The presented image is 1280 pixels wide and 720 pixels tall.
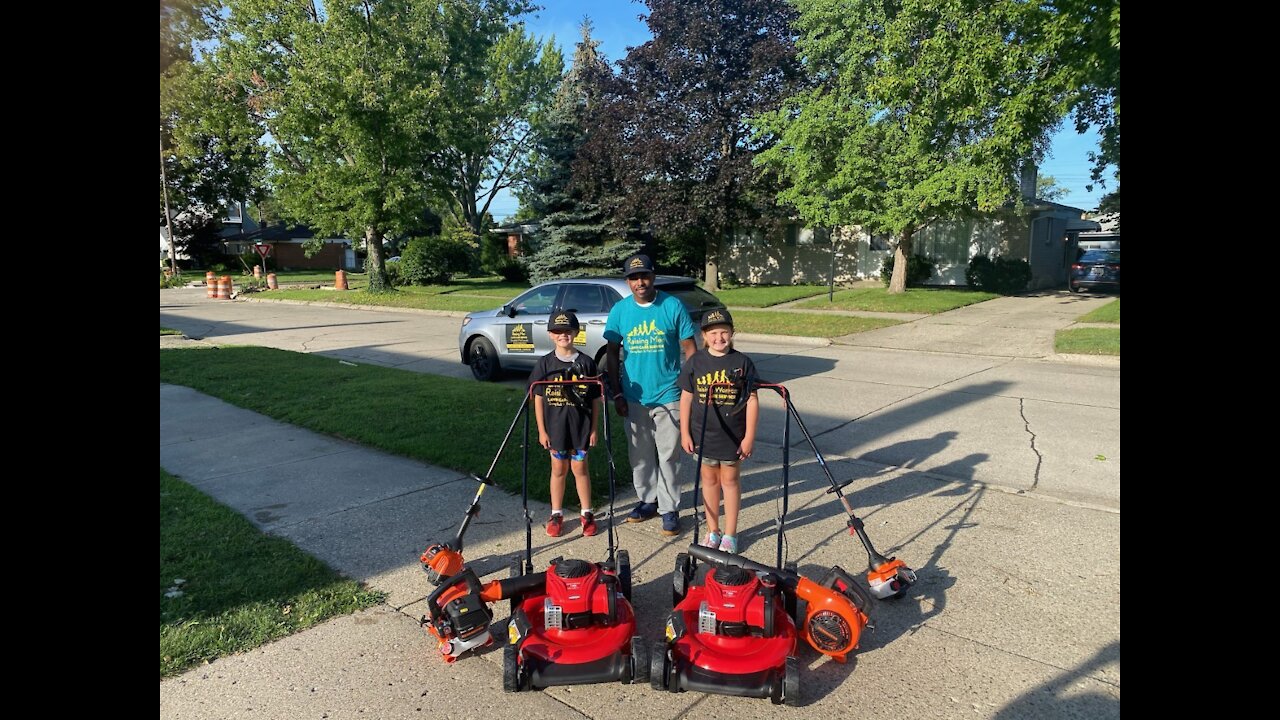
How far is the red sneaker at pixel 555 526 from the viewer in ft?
16.1

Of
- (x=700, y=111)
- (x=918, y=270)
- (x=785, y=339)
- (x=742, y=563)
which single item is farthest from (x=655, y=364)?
(x=918, y=270)

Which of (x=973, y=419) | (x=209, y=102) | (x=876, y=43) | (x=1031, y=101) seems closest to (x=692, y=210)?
(x=876, y=43)

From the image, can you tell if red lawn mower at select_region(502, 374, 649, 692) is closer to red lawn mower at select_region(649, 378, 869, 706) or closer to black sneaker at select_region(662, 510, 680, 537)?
red lawn mower at select_region(649, 378, 869, 706)

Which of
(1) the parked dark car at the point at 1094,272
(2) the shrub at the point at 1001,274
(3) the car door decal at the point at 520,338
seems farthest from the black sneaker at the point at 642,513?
(1) the parked dark car at the point at 1094,272

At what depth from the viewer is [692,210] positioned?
988 inches

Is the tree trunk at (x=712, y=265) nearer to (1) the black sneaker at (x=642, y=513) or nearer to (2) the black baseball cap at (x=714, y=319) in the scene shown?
(1) the black sneaker at (x=642, y=513)

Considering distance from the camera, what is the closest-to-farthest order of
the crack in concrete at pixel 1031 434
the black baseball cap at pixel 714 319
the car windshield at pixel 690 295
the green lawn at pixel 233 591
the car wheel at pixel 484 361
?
the green lawn at pixel 233 591 → the black baseball cap at pixel 714 319 → the crack in concrete at pixel 1031 434 → the car windshield at pixel 690 295 → the car wheel at pixel 484 361

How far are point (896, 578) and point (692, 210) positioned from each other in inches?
872

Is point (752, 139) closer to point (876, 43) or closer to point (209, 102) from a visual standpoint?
point (876, 43)

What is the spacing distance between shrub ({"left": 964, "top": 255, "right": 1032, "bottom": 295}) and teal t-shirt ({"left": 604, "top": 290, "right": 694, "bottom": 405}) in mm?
23406

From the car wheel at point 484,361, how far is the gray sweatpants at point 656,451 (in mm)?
6381

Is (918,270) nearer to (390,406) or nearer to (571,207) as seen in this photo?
(571,207)
